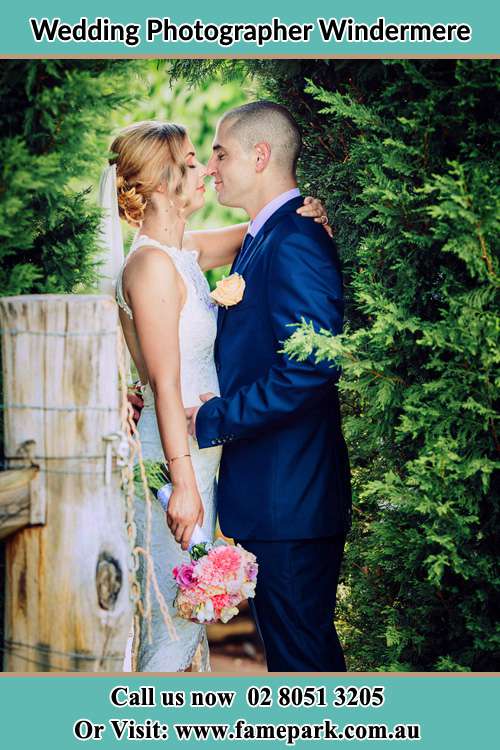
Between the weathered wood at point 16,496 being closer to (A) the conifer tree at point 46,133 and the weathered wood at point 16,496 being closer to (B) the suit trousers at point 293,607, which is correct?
(A) the conifer tree at point 46,133

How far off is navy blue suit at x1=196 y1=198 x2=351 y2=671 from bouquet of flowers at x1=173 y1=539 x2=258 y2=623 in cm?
38

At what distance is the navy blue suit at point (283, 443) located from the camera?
402cm

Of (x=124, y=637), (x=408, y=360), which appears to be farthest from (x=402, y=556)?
(x=124, y=637)

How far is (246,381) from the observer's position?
427 cm

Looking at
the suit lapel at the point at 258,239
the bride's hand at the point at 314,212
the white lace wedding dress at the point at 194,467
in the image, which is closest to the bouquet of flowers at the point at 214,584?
the white lace wedding dress at the point at 194,467

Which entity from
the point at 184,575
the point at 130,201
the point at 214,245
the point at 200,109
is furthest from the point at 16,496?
the point at 200,109

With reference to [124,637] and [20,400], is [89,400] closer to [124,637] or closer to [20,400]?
[20,400]

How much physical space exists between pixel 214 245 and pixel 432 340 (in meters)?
1.79

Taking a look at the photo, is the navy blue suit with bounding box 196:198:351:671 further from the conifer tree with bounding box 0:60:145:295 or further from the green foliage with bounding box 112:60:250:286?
the green foliage with bounding box 112:60:250:286

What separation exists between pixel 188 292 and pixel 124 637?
1.90 m

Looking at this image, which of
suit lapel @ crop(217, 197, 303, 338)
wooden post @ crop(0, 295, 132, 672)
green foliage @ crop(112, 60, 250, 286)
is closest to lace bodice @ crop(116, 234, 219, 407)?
suit lapel @ crop(217, 197, 303, 338)

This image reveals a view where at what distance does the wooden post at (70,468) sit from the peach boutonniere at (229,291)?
4.40ft

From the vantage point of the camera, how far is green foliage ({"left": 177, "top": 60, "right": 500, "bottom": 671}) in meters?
3.51

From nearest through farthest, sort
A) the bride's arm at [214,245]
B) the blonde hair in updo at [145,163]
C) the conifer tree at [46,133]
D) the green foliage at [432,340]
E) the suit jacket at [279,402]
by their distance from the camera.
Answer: the conifer tree at [46,133], the green foliage at [432,340], the suit jacket at [279,402], the blonde hair in updo at [145,163], the bride's arm at [214,245]
